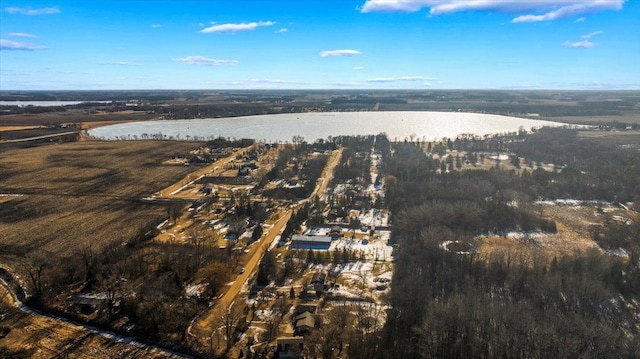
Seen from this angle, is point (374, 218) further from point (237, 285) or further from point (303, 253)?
point (237, 285)

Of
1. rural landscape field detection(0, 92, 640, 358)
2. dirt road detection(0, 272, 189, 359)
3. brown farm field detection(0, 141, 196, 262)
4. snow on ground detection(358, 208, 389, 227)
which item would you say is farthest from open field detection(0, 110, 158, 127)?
dirt road detection(0, 272, 189, 359)

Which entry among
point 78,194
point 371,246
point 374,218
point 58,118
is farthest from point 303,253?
point 58,118

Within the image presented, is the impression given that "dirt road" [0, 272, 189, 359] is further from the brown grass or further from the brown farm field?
the brown farm field

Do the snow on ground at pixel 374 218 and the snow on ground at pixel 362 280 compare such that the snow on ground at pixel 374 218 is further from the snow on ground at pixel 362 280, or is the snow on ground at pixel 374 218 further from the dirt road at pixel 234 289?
the snow on ground at pixel 362 280

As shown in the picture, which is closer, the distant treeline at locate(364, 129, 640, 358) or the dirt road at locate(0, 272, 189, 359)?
the distant treeline at locate(364, 129, 640, 358)

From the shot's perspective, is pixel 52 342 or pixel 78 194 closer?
pixel 52 342

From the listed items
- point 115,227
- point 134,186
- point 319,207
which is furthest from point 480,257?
point 134,186

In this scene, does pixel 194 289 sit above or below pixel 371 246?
below
